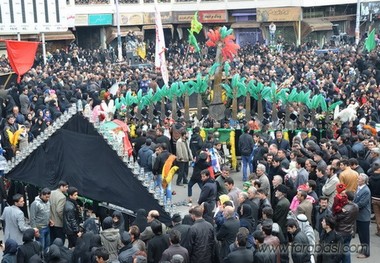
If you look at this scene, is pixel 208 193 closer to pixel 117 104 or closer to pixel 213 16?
pixel 117 104

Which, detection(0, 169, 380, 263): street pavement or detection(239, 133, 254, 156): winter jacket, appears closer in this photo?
detection(0, 169, 380, 263): street pavement

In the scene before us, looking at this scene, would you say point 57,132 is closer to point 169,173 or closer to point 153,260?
point 169,173

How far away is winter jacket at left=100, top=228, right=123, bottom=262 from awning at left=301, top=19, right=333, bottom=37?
34.3 m

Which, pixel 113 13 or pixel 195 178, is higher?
pixel 113 13

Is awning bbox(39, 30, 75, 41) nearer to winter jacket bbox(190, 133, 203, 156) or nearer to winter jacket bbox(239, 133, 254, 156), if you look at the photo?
winter jacket bbox(190, 133, 203, 156)

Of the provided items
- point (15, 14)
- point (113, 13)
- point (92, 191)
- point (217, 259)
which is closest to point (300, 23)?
point (113, 13)

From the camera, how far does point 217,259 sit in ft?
34.4

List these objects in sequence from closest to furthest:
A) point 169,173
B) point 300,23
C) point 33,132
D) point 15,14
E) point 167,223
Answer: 1. point 167,223
2. point 169,173
3. point 33,132
4. point 15,14
5. point 300,23

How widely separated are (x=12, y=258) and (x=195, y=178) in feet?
16.9

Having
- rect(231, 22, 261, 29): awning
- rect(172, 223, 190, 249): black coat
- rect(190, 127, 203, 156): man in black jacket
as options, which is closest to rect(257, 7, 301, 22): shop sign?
rect(231, 22, 261, 29): awning

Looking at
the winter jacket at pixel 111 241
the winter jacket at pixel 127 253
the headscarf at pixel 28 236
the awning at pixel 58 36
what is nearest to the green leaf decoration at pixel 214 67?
the winter jacket at pixel 111 241

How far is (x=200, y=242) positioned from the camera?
10.3m

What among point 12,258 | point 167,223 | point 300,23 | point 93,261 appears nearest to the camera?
point 93,261

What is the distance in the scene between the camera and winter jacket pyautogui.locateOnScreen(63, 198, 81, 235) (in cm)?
1203
